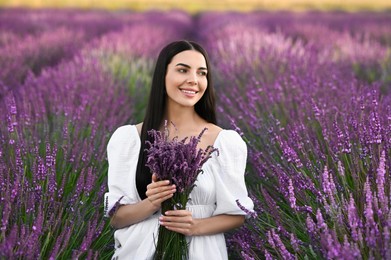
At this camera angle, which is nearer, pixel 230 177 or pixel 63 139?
pixel 230 177

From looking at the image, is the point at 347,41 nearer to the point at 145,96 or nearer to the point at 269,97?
the point at 145,96

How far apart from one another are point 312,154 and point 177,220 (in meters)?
0.92

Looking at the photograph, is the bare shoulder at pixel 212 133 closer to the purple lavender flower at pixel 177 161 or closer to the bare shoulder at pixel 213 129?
the bare shoulder at pixel 213 129

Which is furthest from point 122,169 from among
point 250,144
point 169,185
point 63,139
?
point 250,144

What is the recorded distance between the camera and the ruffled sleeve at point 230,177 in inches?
91.4

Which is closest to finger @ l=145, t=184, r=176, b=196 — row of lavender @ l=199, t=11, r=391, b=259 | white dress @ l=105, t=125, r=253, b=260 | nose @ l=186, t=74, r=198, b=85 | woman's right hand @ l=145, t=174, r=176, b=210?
woman's right hand @ l=145, t=174, r=176, b=210

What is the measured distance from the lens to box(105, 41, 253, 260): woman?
2.29 metres

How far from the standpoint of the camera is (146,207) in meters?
2.26

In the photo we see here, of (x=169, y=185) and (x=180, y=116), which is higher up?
(x=180, y=116)

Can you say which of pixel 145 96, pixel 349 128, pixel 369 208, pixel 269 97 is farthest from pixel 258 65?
pixel 369 208

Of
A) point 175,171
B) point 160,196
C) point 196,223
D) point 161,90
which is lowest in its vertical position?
point 196,223

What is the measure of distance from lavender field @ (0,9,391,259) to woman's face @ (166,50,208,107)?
1.08 feet

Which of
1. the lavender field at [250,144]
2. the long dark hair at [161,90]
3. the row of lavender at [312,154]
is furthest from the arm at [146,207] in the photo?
the row of lavender at [312,154]

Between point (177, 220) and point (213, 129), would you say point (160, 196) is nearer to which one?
point (177, 220)
